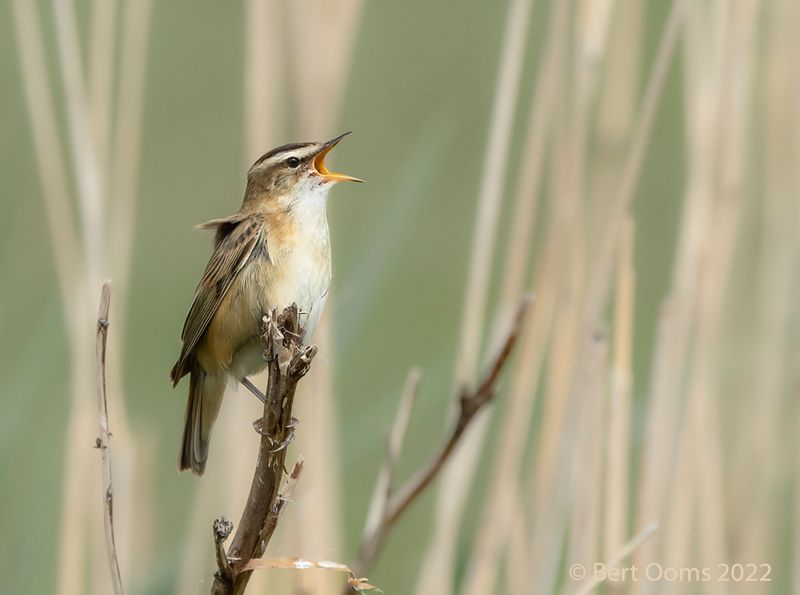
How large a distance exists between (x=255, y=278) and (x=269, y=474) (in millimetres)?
922

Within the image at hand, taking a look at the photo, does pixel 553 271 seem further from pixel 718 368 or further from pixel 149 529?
pixel 149 529

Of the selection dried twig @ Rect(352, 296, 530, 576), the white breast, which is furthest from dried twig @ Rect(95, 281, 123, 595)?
the white breast

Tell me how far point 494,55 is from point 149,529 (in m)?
4.80

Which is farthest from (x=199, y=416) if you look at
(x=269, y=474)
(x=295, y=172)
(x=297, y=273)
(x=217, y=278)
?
(x=269, y=474)

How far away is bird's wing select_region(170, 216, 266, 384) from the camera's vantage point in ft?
9.61

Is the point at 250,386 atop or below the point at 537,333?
below

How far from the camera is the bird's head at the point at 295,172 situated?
3041 mm

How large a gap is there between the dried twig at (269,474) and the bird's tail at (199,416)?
2.35ft

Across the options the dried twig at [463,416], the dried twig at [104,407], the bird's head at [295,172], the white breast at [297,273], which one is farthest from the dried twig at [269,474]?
the bird's head at [295,172]

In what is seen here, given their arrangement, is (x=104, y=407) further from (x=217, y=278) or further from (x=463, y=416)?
(x=217, y=278)

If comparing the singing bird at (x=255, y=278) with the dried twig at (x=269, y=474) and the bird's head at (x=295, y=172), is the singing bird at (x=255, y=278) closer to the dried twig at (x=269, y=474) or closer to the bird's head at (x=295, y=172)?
the bird's head at (x=295, y=172)

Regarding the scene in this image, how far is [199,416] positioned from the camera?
3006 mm

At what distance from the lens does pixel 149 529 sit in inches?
140

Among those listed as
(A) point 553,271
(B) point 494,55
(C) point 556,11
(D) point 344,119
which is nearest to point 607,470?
(A) point 553,271
